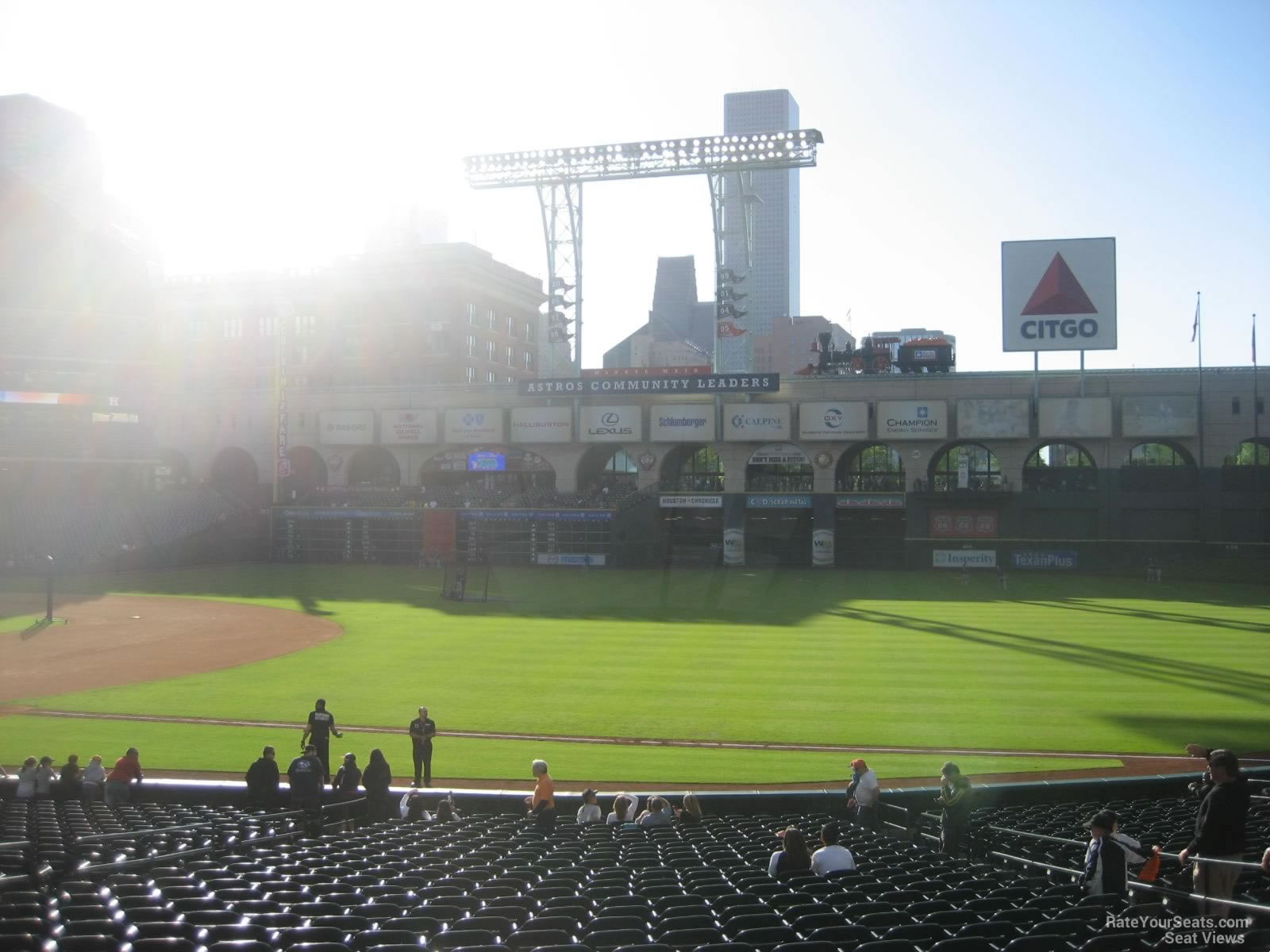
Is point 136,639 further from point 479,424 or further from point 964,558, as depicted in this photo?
point 964,558

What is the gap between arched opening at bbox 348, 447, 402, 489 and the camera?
84.1m

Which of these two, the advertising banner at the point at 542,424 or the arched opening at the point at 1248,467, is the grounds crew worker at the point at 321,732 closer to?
the advertising banner at the point at 542,424

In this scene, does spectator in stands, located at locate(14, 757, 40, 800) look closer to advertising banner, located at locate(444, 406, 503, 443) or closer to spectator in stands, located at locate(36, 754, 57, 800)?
spectator in stands, located at locate(36, 754, 57, 800)

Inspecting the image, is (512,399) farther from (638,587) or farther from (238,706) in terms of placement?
(238,706)

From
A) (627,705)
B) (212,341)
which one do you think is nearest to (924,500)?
(627,705)

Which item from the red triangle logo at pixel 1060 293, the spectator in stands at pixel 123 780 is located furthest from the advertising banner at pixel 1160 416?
the spectator in stands at pixel 123 780

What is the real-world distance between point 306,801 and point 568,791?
5.16 m

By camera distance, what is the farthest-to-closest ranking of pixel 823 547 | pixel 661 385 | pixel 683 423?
pixel 683 423, pixel 661 385, pixel 823 547

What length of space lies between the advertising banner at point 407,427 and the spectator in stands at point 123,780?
62265 mm

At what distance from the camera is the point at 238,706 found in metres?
27.7

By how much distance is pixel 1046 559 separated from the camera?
224 ft

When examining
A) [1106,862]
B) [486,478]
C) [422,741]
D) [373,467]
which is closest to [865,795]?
[1106,862]

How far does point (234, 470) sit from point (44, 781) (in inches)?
2875

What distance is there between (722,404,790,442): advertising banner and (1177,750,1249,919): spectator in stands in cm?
6432
